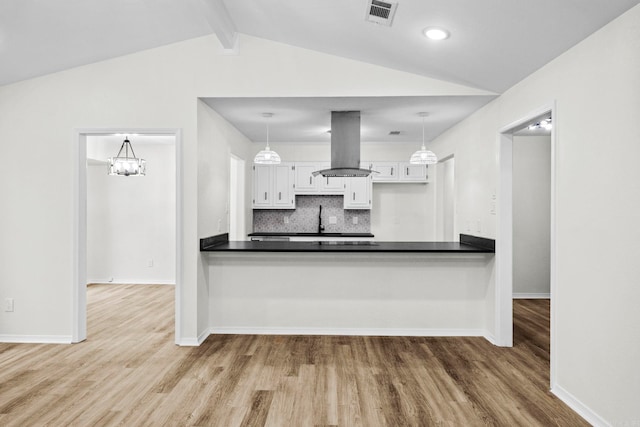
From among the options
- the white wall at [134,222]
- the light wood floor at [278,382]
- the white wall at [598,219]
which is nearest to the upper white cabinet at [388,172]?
the light wood floor at [278,382]

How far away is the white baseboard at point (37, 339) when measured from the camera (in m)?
3.91

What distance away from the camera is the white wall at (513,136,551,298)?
6.02 meters

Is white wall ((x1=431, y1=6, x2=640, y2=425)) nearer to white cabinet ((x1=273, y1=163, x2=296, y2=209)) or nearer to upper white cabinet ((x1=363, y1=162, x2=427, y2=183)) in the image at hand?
upper white cabinet ((x1=363, y1=162, x2=427, y2=183))

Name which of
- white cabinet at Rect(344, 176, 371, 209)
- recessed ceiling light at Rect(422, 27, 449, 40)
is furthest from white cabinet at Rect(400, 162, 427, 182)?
recessed ceiling light at Rect(422, 27, 449, 40)

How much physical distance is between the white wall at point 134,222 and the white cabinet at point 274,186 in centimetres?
167

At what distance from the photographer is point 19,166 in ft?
12.8

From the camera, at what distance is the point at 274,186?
21.1 feet

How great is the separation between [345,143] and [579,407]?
3172mm

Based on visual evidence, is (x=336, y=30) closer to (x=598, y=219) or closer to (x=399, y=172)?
(x=598, y=219)

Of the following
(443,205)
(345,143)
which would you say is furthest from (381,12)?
(443,205)

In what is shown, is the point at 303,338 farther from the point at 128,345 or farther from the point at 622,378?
the point at 622,378

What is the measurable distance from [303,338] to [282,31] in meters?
3.08

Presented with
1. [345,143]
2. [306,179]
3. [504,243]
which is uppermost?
[345,143]

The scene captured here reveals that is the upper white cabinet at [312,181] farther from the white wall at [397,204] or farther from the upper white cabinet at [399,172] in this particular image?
the upper white cabinet at [399,172]
